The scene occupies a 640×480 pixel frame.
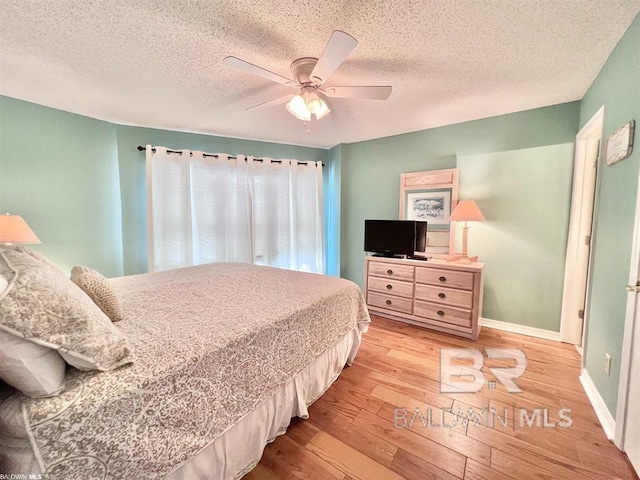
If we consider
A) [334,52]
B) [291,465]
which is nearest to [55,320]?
[291,465]

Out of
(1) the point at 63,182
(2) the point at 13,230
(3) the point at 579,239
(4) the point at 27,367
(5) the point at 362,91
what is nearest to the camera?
(4) the point at 27,367

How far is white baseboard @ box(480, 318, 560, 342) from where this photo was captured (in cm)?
254

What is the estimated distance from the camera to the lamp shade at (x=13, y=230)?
1.89 m

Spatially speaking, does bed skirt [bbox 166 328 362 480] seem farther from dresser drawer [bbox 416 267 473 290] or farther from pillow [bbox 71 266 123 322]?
dresser drawer [bbox 416 267 473 290]

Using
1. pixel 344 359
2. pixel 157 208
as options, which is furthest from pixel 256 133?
pixel 344 359

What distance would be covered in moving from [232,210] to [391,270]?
2.23 meters

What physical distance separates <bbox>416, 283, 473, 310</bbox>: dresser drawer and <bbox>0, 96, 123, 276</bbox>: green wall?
3.55 m

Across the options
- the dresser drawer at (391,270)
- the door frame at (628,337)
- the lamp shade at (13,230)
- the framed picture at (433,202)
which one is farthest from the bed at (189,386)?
the framed picture at (433,202)

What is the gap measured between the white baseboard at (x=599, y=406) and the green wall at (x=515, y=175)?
842 millimetres

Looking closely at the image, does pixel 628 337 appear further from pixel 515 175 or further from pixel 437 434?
pixel 515 175

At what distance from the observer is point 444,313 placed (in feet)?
8.79

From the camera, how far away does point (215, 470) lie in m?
1.05

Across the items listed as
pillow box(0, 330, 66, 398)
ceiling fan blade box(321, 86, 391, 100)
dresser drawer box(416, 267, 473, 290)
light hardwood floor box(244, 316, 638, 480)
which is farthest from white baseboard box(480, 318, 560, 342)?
pillow box(0, 330, 66, 398)

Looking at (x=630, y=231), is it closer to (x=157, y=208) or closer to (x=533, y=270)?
(x=533, y=270)
